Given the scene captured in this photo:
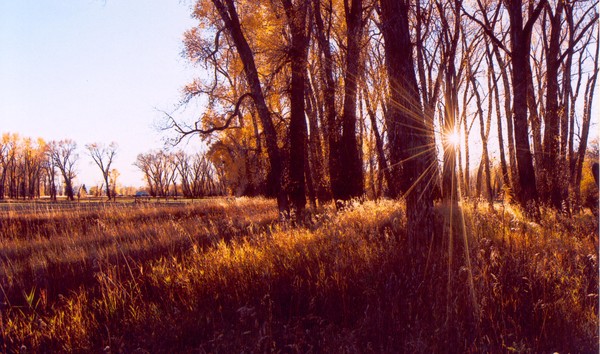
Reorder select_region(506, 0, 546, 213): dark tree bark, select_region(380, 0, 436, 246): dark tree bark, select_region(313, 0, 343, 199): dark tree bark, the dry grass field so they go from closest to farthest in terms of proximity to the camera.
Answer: the dry grass field < select_region(380, 0, 436, 246): dark tree bark < select_region(506, 0, 546, 213): dark tree bark < select_region(313, 0, 343, 199): dark tree bark

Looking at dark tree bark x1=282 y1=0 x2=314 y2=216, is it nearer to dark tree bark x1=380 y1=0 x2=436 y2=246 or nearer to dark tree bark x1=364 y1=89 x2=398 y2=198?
dark tree bark x1=364 y1=89 x2=398 y2=198

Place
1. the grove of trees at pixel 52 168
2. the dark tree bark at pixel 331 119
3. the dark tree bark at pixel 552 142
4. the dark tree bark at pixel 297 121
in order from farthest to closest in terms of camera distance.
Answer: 1. the grove of trees at pixel 52 168
2. the dark tree bark at pixel 331 119
3. the dark tree bark at pixel 552 142
4. the dark tree bark at pixel 297 121

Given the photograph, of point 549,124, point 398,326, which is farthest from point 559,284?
point 549,124

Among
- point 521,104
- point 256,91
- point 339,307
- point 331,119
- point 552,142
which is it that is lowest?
point 339,307

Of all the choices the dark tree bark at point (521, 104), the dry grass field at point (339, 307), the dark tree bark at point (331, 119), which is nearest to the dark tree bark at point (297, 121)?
the dark tree bark at point (331, 119)

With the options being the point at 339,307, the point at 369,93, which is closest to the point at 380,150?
the point at 369,93

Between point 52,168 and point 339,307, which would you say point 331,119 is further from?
point 52,168

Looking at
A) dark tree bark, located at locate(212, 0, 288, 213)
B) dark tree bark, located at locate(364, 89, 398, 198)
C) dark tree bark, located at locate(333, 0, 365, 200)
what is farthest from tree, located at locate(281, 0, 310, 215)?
dark tree bark, located at locate(364, 89, 398, 198)

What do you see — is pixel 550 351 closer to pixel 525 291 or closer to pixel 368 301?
pixel 525 291

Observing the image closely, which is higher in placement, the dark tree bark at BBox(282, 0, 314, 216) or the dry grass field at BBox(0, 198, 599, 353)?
A: the dark tree bark at BBox(282, 0, 314, 216)

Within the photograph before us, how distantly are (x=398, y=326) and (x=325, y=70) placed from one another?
1146 cm

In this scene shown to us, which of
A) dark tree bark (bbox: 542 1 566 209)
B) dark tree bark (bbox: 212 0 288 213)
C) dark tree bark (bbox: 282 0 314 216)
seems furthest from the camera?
dark tree bark (bbox: 542 1 566 209)

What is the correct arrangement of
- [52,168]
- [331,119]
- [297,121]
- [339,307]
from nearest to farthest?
[339,307] → [297,121] → [331,119] → [52,168]

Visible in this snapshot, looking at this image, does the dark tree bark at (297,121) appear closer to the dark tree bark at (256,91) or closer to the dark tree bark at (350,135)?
the dark tree bark at (256,91)
